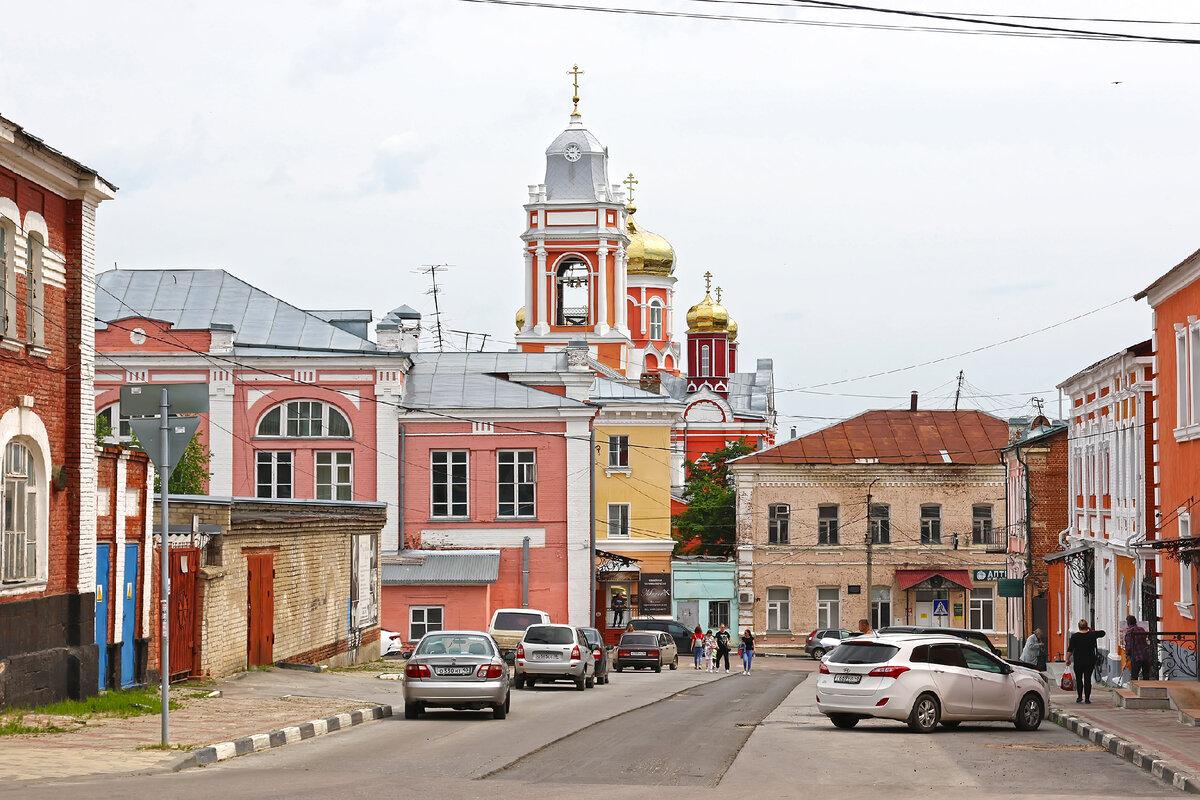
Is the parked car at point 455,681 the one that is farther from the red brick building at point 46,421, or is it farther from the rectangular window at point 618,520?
the rectangular window at point 618,520

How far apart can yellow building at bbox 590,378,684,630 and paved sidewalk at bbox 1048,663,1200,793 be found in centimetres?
3189

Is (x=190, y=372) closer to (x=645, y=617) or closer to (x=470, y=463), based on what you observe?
(x=470, y=463)

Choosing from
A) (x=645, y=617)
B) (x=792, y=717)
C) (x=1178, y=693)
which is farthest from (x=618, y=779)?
(x=645, y=617)

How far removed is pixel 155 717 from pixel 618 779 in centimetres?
739

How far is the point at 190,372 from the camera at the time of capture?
170 feet

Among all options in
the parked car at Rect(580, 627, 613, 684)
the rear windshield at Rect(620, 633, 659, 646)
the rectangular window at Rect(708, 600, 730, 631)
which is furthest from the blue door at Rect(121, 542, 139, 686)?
the rectangular window at Rect(708, 600, 730, 631)

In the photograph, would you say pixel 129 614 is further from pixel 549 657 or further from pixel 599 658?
pixel 599 658

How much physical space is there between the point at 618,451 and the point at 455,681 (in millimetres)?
42839

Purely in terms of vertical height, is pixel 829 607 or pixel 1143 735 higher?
pixel 1143 735

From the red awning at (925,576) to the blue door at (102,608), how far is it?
45534 mm

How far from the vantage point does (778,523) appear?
64312 mm

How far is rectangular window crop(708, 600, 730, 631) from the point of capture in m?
67.2

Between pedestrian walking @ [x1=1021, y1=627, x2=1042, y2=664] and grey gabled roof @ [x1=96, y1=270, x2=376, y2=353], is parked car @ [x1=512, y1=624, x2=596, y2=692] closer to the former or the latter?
pedestrian walking @ [x1=1021, y1=627, x2=1042, y2=664]

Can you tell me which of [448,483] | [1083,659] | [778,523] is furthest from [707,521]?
[1083,659]
